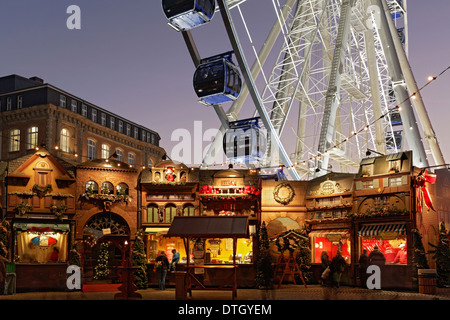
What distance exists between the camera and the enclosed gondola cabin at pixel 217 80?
29.2 m

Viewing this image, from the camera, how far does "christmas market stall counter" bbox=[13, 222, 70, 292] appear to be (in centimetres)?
2220

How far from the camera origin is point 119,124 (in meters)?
60.5

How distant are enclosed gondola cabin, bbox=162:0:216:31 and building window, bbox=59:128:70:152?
947 inches

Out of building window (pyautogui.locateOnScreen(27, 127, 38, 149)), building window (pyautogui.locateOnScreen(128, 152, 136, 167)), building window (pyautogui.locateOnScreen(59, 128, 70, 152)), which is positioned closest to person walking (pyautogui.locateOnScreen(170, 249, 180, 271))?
building window (pyautogui.locateOnScreen(59, 128, 70, 152))

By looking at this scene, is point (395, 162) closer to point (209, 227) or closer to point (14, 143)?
point (209, 227)

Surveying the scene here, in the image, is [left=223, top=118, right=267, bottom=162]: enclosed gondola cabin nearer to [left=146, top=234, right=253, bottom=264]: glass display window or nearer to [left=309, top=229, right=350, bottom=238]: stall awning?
[left=146, top=234, right=253, bottom=264]: glass display window

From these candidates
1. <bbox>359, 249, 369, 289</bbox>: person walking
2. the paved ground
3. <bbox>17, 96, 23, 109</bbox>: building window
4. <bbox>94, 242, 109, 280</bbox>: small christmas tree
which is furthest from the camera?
<bbox>17, 96, 23, 109</bbox>: building window

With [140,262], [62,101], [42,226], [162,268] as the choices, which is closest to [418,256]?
[162,268]

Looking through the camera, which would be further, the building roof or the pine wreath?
the pine wreath

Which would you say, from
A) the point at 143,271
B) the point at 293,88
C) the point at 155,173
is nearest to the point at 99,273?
the point at 143,271

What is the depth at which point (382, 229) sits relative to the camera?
23078 mm

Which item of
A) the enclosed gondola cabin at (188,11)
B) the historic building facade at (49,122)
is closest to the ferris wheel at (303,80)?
the enclosed gondola cabin at (188,11)

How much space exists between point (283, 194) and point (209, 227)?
852 centimetres
